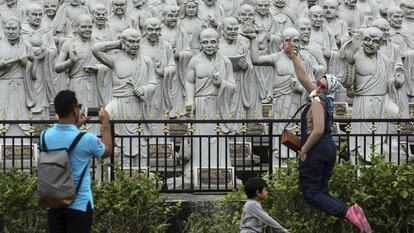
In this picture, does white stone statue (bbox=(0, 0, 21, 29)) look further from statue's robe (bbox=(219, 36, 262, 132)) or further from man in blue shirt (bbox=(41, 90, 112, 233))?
man in blue shirt (bbox=(41, 90, 112, 233))

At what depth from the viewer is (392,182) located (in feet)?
49.8

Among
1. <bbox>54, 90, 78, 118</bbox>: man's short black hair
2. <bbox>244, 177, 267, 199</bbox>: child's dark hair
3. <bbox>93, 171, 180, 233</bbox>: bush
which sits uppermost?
<bbox>54, 90, 78, 118</bbox>: man's short black hair

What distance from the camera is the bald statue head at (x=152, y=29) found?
2141 cm

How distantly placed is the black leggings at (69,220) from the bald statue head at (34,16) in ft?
36.7

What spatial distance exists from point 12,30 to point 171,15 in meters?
2.84

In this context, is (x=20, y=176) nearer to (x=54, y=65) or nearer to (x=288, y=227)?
(x=288, y=227)

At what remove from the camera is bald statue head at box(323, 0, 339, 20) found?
2455 centimetres

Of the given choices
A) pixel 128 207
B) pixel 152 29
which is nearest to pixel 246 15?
pixel 152 29

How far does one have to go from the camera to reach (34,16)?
2312cm

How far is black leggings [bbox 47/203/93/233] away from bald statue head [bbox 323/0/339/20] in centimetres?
1282

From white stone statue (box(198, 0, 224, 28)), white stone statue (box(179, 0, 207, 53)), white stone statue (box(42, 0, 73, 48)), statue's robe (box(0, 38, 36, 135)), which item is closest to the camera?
statue's robe (box(0, 38, 36, 135))

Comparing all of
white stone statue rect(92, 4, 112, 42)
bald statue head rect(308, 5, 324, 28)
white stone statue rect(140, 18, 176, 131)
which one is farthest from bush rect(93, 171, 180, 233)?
bald statue head rect(308, 5, 324, 28)

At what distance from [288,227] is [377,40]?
6419 millimetres

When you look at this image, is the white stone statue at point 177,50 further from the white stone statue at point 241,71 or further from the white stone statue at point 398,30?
the white stone statue at point 398,30
